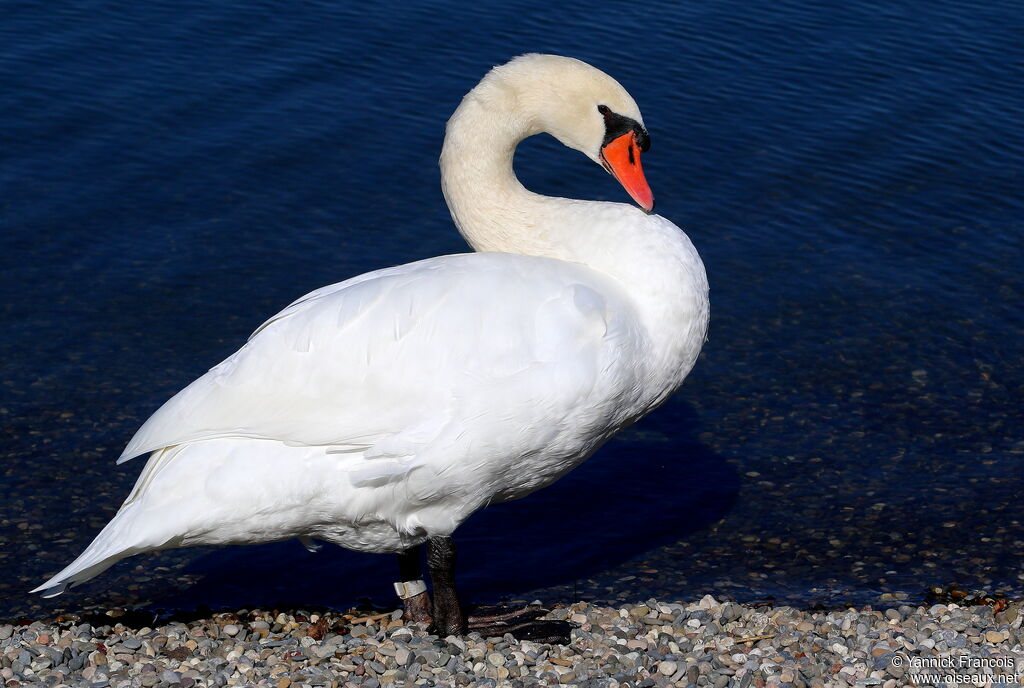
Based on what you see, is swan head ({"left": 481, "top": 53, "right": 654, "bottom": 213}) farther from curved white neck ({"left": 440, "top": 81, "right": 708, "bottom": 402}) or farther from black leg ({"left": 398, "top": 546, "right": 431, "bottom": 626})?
black leg ({"left": 398, "top": 546, "right": 431, "bottom": 626})

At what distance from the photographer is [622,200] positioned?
11.1 m

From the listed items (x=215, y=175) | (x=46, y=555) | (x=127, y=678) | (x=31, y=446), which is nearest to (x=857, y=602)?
(x=127, y=678)

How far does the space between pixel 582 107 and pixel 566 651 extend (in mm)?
2372

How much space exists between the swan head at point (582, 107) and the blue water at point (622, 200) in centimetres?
236

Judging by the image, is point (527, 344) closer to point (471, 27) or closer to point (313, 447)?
point (313, 447)

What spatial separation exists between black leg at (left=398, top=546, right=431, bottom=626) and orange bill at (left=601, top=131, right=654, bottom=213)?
1.95 m

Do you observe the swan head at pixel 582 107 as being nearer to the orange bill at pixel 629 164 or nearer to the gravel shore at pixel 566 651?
the orange bill at pixel 629 164

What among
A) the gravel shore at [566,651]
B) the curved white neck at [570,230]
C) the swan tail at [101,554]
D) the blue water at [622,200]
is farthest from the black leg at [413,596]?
the curved white neck at [570,230]

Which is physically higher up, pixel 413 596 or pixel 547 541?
pixel 413 596

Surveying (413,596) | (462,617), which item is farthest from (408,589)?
(462,617)

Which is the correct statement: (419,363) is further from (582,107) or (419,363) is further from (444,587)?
(582,107)

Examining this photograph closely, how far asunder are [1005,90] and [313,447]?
34.7 feet

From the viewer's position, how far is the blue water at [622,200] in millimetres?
7172

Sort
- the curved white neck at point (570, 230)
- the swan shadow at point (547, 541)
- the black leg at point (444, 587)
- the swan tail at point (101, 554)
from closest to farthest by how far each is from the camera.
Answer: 1. the swan tail at point (101, 554)
2. the curved white neck at point (570, 230)
3. the black leg at point (444, 587)
4. the swan shadow at point (547, 541)
